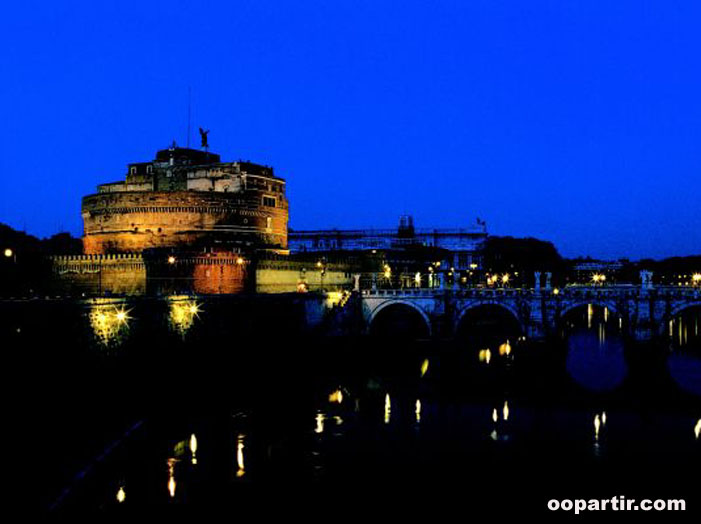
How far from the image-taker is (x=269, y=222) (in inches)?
3009

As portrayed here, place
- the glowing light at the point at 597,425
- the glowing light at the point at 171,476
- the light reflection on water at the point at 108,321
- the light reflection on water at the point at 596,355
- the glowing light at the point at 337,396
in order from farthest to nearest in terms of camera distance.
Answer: the light reflection on water at the point at 596,355
the glowing light at the point at 337,396
the light reflection on water at the point at 108,321
the glowing light at the point at 597,425
the glowing light at the point at 171,476

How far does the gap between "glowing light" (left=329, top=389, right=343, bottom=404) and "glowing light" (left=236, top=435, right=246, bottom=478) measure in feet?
35.3

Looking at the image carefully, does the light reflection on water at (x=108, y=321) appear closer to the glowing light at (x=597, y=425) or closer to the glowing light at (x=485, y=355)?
the glowing light at (x=597, y=425)

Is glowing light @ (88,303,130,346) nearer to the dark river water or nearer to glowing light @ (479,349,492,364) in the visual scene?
the dark river water

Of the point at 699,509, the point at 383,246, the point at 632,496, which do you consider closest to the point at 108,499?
the point at 632,496

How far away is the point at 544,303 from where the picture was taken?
63406 mm

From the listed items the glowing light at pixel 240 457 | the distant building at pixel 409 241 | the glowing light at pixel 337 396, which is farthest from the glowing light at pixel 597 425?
the distant building at pixel 409 241

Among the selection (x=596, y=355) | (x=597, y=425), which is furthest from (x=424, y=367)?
(x=597, y=425)

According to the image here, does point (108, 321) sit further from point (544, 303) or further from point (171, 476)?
point (544, 303)

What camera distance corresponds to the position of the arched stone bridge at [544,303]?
59.2 metres

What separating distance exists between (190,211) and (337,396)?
31.8 meters

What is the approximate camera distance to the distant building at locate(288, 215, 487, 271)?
114 meters

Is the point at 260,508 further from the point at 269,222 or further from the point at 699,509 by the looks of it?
the point at 269,222

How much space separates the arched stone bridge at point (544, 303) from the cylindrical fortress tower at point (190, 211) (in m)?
14.0
